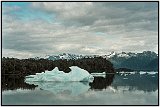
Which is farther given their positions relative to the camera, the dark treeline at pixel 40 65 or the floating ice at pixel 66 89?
the dark treeline at pixel 40 65

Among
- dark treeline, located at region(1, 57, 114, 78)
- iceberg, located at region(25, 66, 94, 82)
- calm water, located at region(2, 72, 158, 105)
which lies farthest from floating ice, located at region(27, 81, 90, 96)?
dark treeline, located at region(1, 57, 114, 78)

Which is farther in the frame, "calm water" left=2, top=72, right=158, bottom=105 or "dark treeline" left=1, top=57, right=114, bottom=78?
"dark treeline" left=1, top=57, right=114, bottom=78

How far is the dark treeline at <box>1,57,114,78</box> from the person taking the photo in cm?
3494

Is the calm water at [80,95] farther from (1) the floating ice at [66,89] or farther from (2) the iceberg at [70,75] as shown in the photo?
(2) the iceberg at [70,75]

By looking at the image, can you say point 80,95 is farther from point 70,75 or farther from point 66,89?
point 70,75

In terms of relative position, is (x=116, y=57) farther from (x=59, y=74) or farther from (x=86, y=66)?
(x=59, y=74)

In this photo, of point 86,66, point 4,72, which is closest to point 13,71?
point 4,72

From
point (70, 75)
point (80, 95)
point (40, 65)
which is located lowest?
point (80, 95)

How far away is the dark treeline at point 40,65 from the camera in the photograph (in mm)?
34938

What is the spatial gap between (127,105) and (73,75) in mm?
12465

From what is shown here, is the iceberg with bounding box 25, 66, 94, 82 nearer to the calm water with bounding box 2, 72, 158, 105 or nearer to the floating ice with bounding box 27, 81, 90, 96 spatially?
the floating ice with bounding box 27, 81, 90, 96

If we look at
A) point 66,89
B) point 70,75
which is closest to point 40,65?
point 70,75

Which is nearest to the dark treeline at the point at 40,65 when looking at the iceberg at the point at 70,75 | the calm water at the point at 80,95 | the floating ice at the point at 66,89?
the iceberg at the point at 70,75

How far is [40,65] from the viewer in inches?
1523
